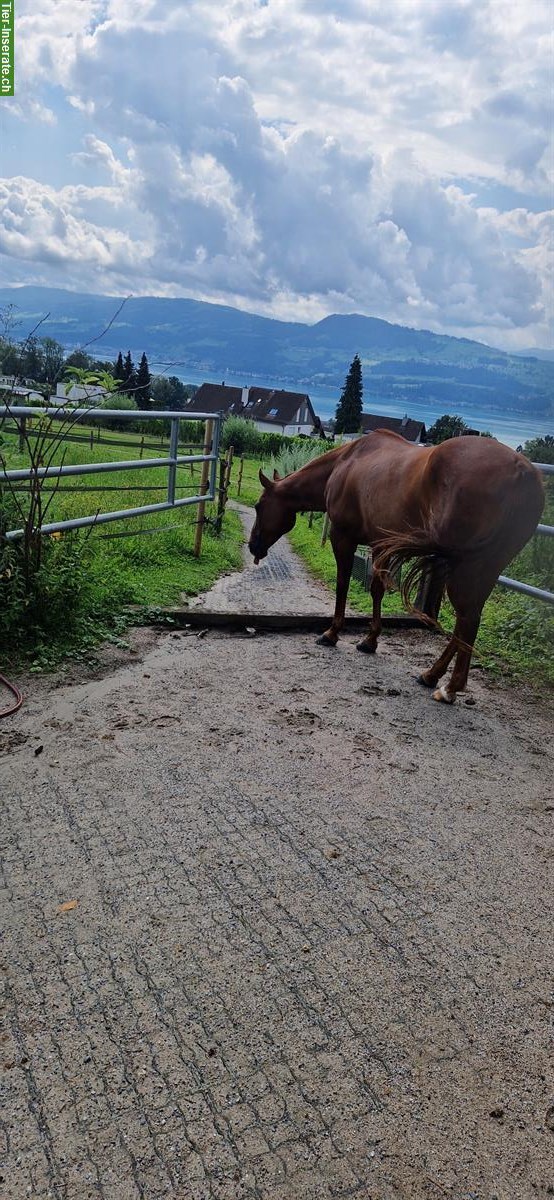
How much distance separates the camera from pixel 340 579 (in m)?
5.15

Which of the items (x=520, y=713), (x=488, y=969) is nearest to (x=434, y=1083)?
(x=488, y=969)

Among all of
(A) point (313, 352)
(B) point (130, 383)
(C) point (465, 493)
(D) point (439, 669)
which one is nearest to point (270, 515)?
(B) point (130, 383)

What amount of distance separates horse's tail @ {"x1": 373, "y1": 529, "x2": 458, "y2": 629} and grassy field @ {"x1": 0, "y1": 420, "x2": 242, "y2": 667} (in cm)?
176

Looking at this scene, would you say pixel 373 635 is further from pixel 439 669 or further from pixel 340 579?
pixel 439 669

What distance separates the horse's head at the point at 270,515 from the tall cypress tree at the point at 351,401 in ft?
169

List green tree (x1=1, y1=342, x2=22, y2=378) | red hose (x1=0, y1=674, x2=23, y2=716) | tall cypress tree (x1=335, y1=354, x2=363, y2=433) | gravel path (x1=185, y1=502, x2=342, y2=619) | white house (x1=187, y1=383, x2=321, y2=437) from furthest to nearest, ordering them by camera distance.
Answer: white house (x1=187, y1=383, x2=321, y2=437) → tall cypress tree (x1=335, y1=354, x2=363, y2=433) → gravel path (x1=185, y1=502, x2=342, y2=619) → green tree (x1=1, y1=342, x2=22, y2=378) → red hose (x1=0, y1=674, x2=23, y2=716)

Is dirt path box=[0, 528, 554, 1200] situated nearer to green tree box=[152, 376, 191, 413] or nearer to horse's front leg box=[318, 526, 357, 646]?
horse's front leg box=[318, 526, 357, 646]

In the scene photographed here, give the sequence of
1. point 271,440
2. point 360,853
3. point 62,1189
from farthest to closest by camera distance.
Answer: point 271,440, point 360,853, point 62,1189

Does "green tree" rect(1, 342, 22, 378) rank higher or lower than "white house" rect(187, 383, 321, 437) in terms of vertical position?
lower

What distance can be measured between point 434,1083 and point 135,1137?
0.70 metres

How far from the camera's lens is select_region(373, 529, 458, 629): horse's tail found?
3.84 m

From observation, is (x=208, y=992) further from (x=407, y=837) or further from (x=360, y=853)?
(x=407, y=837)

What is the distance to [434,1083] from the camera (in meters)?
1.64

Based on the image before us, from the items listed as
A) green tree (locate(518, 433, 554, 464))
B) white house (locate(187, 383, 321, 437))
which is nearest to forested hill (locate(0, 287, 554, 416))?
white house (locate(187, 383, 321, 437))
